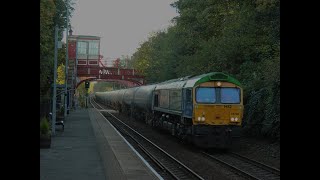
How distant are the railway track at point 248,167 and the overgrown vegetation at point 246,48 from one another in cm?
265

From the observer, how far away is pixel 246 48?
24.8 m

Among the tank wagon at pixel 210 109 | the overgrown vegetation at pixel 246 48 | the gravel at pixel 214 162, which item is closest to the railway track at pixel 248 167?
the gravel at pixel 214 162

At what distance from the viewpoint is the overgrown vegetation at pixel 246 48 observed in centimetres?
2011

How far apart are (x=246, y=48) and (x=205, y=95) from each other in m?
7.01

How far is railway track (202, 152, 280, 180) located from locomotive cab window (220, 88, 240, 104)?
2127 millimetres

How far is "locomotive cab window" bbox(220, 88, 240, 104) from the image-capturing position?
18.9 m

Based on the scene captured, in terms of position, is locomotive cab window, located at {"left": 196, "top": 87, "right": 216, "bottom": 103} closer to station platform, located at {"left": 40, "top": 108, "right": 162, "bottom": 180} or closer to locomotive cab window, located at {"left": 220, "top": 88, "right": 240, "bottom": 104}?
locomotive cab window, located at {"left": 220, "top": 88, "right": 240, "bottom": 104}

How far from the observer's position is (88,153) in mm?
16844

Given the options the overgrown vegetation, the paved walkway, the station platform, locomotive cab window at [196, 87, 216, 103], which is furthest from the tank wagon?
the paved walkway

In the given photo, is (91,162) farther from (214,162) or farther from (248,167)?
(248,167)

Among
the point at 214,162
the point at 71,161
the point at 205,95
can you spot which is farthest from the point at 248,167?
the point at 71,161

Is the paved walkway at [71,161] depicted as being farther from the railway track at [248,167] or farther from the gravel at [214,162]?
the railway track at [248,167]
